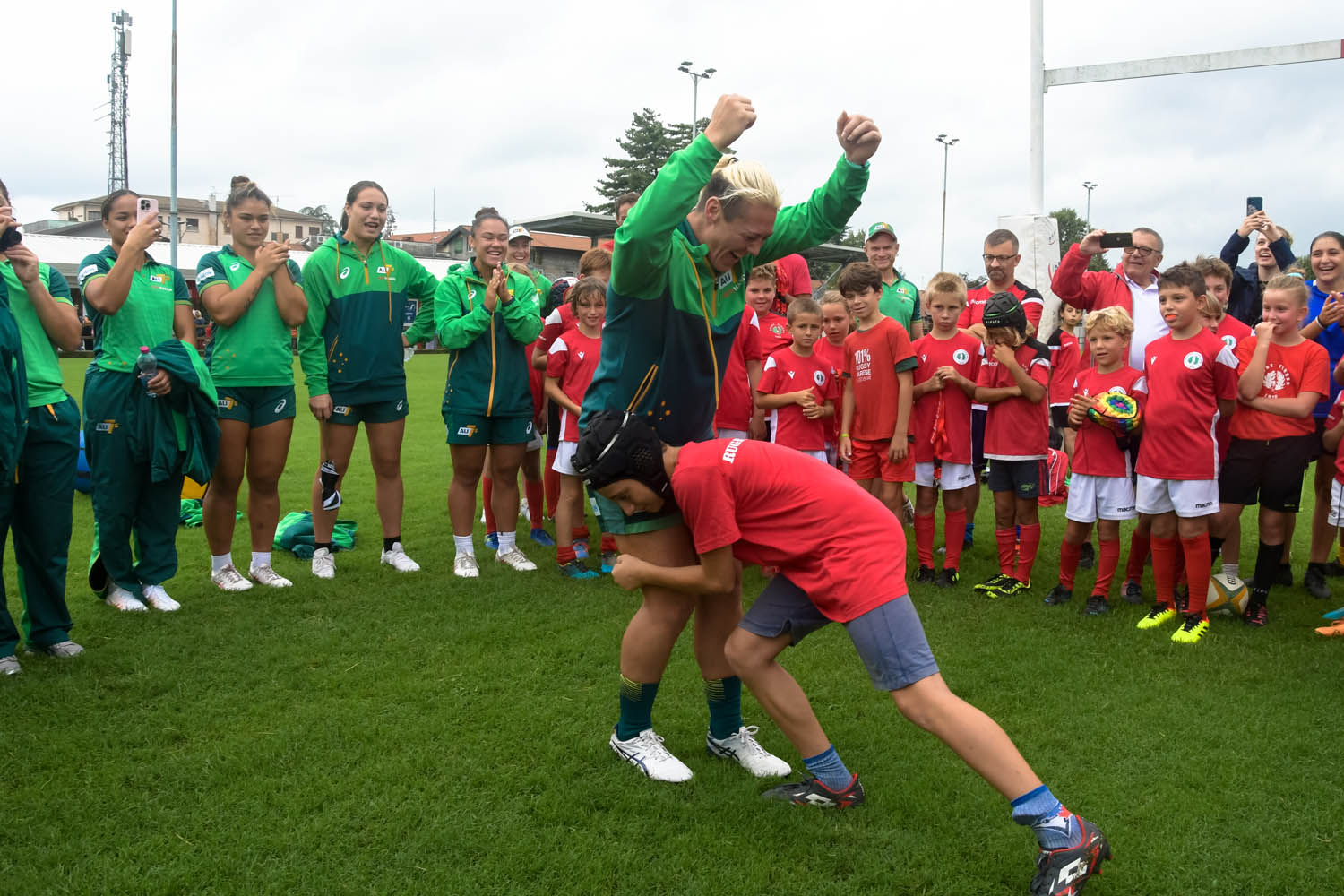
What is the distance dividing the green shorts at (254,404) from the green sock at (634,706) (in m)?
3.47

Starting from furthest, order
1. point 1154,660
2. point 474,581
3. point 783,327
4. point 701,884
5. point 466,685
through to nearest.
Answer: point 783,327
point 474,581
point 1154,660
point 466,685
point 701,884

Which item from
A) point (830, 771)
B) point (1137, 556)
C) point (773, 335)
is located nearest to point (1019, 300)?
point (773, 335)

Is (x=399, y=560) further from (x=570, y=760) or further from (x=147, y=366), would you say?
(x=570, y=760)

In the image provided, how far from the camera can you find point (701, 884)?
297 cm

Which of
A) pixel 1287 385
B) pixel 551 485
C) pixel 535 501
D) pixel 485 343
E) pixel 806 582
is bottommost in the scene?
pixel 535 501

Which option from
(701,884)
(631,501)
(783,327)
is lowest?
(701,884)

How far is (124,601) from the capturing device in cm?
569

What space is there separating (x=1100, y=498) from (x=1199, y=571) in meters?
0.71

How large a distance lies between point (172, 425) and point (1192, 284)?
5798mm

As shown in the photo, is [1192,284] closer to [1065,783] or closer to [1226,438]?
[1226,438]

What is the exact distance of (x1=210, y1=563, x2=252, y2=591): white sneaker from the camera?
20.1ft

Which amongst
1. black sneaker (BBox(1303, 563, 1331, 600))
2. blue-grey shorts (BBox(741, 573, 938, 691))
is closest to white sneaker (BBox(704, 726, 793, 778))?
blue-grey shorts (BBox(741, 573, 938, 691))

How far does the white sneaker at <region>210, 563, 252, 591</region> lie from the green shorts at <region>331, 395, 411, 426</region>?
1144mm

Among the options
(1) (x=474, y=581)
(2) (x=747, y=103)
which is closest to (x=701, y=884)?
(2) (x=747, y=103)
